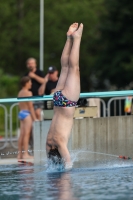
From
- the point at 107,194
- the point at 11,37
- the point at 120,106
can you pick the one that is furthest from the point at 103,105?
the point at 11,37

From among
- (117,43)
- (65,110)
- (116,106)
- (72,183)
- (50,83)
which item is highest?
(117,43)

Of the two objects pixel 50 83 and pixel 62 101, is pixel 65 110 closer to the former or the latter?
pixel 62 101

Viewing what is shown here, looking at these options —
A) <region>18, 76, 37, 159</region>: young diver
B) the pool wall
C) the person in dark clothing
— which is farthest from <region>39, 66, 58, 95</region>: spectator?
the pool wall

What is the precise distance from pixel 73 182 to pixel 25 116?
6.75 m

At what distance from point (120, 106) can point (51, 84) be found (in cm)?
150

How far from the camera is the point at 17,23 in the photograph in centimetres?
5322

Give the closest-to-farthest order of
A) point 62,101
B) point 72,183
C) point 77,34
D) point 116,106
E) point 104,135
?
1. point 72,183
2. point 62,101
3. point 77,34
4. point 104,135
5. point 116,106

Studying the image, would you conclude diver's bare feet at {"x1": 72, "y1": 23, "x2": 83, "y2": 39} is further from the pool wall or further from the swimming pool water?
the pool wall

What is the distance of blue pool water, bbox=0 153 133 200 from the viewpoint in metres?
8.51

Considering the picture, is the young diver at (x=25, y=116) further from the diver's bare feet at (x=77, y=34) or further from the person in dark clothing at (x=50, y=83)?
the diver's bare feet at (x=77, y=34)


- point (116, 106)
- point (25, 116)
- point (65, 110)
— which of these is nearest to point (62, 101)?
point (65, 110)

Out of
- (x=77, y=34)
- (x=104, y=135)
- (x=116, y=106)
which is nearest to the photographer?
(x=77, y=34)

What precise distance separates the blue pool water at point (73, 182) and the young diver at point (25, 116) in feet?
9.98

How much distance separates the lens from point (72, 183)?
31.9 ft
